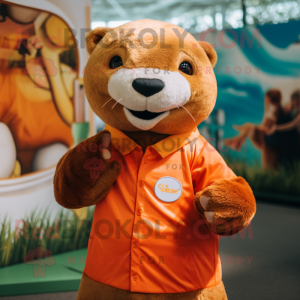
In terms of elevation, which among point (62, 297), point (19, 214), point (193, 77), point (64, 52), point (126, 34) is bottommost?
point (62, 297)

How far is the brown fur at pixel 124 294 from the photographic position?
99 centimetres

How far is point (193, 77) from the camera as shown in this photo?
1023mm

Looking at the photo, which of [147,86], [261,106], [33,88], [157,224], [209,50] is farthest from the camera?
[261,106]

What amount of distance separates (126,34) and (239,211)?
674mm

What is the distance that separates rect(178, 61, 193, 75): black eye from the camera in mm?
1036

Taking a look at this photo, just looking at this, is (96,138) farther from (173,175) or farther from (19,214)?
(19,214)

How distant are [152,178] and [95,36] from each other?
569mm

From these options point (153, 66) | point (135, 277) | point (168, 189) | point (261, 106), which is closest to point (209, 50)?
point (153, 66)

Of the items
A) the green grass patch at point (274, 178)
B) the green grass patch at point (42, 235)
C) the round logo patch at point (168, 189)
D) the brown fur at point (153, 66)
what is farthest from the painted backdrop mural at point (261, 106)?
the round logo patch at point (168, 189)

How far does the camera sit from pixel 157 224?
40.2 inches

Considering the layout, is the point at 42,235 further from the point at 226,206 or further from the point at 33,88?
the point at 226,206

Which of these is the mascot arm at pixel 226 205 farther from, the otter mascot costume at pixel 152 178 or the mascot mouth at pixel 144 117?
the mascot mouth at pixel 144 117

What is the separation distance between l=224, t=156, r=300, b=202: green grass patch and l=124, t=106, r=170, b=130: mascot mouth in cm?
372

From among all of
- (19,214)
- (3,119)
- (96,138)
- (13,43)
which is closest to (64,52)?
(13,43)
